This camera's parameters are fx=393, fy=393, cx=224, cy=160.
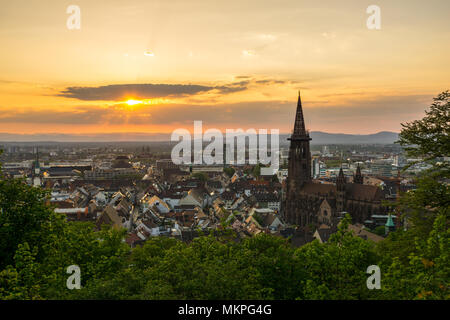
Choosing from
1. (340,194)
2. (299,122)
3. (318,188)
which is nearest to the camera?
(340,194)

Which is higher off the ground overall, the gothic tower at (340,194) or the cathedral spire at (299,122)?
the cathedral spire at (299,122)

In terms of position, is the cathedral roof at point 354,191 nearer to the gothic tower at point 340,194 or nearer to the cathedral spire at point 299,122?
the gothic tower at point 340,194

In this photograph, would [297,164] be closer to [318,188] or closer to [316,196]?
[318,188]

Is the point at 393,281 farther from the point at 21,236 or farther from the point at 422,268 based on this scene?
the point at 21,236

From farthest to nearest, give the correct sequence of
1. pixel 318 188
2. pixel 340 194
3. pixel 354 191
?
1. pixel 318 188
2. pixel 354 191
3. pixel 340 194

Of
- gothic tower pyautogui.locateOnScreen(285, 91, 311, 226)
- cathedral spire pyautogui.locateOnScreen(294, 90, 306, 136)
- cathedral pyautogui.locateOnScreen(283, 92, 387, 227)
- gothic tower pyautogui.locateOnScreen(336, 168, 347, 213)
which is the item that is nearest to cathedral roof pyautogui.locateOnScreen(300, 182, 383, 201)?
cathedral pyautogui.locateOnScreen(283, 92, 387, 227)

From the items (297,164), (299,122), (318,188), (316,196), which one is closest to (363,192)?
(316,196)

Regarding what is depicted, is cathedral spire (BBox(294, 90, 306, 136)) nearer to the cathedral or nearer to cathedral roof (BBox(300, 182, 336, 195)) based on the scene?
the cathedral

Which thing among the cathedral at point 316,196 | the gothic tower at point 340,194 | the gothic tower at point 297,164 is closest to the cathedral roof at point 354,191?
Answer: the cathedral at point 316,196
